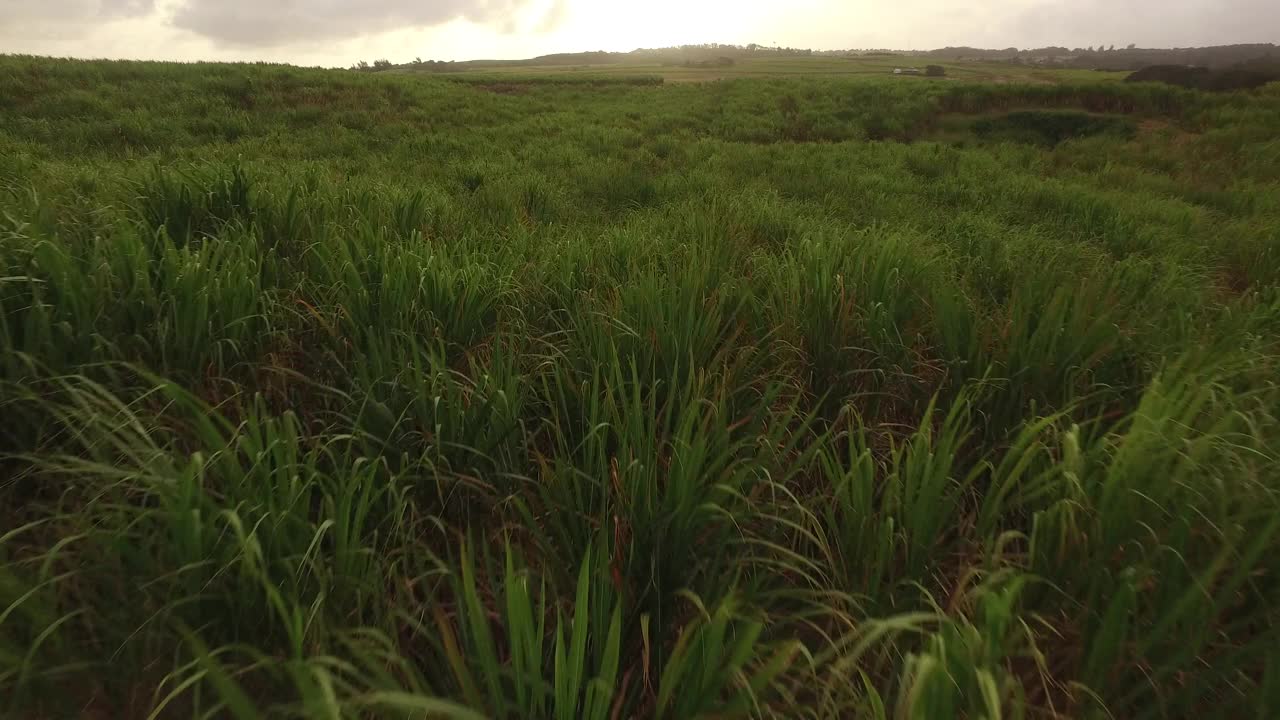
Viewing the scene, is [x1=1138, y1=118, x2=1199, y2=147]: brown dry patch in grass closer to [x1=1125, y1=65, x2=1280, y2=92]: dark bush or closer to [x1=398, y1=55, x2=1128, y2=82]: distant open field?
[x1=1125, y1=65, x2=1280, y2=92]: dark bush

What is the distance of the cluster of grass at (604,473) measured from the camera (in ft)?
3.59

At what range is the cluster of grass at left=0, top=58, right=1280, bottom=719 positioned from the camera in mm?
1095

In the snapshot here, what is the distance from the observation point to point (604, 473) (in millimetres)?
1351

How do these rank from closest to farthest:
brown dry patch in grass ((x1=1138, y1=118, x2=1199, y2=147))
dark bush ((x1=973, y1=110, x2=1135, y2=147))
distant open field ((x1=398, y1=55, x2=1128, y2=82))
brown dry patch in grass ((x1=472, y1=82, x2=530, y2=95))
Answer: brown dry patch in grass ((x1=1138, y1=118, x2=1199, y2=147)), dark bush ((x1=973, y1=110, x2=1135, y2=147)), distant open field ((x1=398, y1=55, x2=1128, y2=82)), brown dry patch in grass ((x1=472, y1=82, x2=530, y2=95))

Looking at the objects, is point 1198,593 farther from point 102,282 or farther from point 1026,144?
point 1026,144

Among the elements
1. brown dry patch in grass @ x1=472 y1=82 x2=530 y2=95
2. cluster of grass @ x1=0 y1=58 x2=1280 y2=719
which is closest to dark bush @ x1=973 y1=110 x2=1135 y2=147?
cluster of grass @ x1=0 y1=58 x2=1280 y2=719

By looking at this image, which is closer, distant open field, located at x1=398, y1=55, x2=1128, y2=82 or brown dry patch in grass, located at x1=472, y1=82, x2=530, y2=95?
distant open field, located at x1=398, y1=55, x2=1128, y2=82

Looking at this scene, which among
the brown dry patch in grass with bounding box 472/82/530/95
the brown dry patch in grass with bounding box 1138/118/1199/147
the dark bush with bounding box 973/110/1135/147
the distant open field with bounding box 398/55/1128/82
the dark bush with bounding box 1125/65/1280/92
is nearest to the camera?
the brown dry patch in grass with bounding box 1138/118/1199/147

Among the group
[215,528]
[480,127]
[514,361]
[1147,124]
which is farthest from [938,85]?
[215,528]

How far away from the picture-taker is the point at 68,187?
12.4ft

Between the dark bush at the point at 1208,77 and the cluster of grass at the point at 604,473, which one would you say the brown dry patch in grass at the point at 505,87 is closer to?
the cluster of grass at the point at 604,473

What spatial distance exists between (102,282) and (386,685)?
6.01 ft

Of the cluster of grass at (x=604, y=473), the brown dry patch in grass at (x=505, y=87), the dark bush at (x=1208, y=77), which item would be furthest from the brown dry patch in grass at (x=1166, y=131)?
the brown dry patch in grass at (x=505, y=87)

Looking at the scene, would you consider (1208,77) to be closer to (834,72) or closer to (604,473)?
(834,72)
